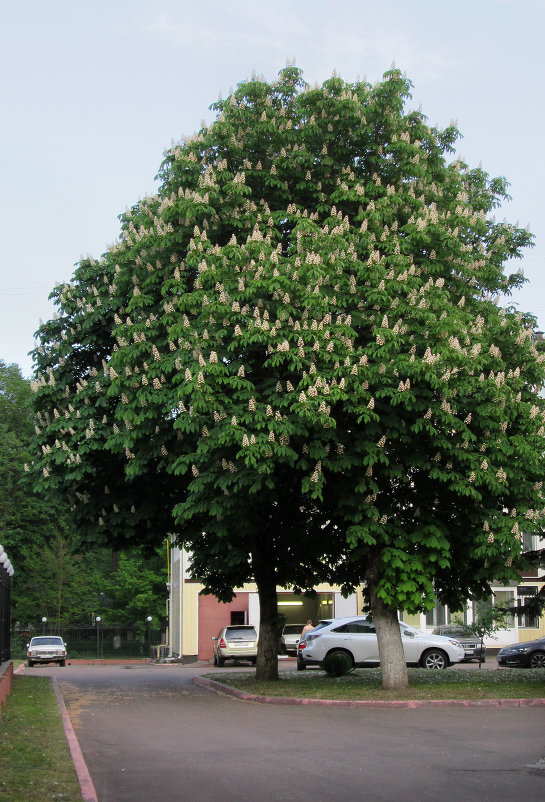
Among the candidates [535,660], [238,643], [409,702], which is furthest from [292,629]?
[409,702]

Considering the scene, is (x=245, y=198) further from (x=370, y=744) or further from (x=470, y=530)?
(x=370, y=744)

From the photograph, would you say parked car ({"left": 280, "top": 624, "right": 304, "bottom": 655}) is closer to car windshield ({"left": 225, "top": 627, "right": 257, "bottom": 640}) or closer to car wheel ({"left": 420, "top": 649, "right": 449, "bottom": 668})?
car windshield ({"left": 225, "top": 627, "right": 257, "bottom": 640})

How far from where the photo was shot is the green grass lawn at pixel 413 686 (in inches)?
715

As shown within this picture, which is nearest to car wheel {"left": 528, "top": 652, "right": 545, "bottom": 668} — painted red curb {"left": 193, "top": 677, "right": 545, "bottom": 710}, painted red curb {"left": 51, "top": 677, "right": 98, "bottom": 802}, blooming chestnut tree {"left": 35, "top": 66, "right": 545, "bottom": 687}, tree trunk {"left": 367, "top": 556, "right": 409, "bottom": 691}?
blooming chestnut tree {"left": 35, "top": 66, "right": 545, "bottom": 687}

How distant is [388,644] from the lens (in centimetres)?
1941

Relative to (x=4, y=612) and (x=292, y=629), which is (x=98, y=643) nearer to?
(x=292, y=629)

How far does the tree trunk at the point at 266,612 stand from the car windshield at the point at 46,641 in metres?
21.9

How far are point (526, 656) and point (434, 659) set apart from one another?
3.71 metres

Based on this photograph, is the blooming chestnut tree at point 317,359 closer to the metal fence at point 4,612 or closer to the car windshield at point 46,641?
the metal fence at point 4,612

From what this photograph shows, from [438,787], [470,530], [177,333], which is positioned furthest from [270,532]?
[438,787]

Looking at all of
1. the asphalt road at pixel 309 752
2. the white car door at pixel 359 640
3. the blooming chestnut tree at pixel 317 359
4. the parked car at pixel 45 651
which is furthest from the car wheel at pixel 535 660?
the parked car at pixel 45 651

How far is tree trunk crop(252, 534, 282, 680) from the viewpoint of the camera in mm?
23375

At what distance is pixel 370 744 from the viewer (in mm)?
11883

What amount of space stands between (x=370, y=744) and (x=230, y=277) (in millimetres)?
8679
